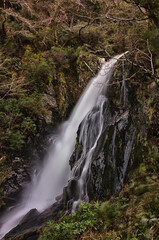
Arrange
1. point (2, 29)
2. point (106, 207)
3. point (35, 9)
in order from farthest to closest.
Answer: point (35, 9) < point (2, 29) < point (106, 207)

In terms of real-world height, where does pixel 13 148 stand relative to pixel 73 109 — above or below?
below

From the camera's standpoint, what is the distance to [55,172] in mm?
7250

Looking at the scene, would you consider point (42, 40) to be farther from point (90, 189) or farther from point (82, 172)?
point (90, 189)

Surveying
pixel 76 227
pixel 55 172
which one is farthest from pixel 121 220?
pixel 55 172

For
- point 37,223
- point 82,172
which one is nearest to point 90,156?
point 82,172

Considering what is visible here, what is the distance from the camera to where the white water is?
229 inches

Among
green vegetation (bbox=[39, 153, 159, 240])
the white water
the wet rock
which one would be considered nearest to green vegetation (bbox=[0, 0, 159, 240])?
green vegetation (bbox=[39, 153, 159, 240])

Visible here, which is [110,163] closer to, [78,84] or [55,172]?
[55,172]

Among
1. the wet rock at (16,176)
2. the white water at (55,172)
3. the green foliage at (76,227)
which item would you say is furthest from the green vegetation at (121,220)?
the wet rock at (16,176)

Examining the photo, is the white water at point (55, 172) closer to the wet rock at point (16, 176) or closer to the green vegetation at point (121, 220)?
the wet rock at point (16, 176)

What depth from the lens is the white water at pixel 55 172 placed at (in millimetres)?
5809

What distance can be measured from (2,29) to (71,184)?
804cm

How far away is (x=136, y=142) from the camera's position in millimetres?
4195

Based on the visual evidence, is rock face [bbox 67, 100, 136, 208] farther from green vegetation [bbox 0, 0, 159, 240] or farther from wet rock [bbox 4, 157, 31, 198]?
wet rock [bbox 4, 157, 31, 198]
